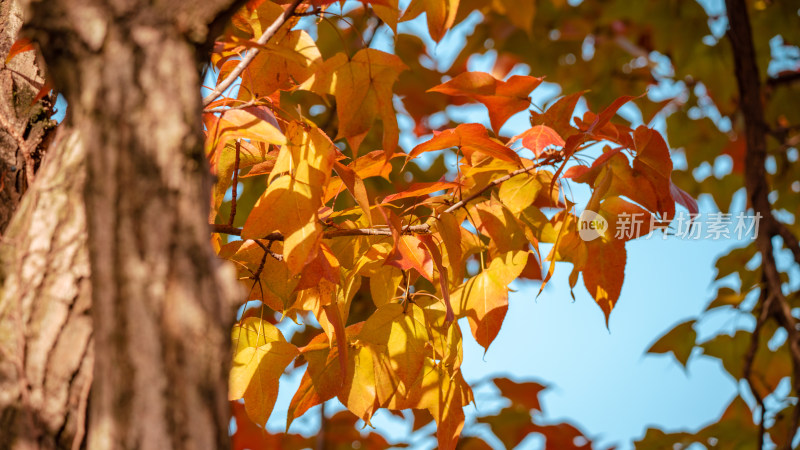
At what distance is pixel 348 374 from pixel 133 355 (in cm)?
32

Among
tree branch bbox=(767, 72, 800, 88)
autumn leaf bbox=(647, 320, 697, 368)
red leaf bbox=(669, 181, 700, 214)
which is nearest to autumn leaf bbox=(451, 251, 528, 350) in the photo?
red leaf bbox=(669, 181, 700, 214)

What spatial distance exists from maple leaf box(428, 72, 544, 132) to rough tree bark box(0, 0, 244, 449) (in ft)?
1.12

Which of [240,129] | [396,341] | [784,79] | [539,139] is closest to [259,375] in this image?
[396,341]

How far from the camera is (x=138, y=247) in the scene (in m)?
0.32

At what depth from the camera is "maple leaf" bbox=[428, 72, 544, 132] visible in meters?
0.67

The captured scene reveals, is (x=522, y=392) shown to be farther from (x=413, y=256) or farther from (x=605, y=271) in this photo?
(x=413, y=256)

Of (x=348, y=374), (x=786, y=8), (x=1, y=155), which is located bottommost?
(x=348, y=374)

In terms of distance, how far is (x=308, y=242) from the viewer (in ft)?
1.74

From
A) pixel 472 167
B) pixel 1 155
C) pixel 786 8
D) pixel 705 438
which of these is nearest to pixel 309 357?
pixel 472 167

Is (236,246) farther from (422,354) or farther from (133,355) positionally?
(133,355)

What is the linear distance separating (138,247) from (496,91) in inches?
18.0

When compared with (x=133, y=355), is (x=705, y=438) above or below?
below

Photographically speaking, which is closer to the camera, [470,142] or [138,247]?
[138,247]

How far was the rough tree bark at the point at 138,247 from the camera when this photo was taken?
0.32 metres
